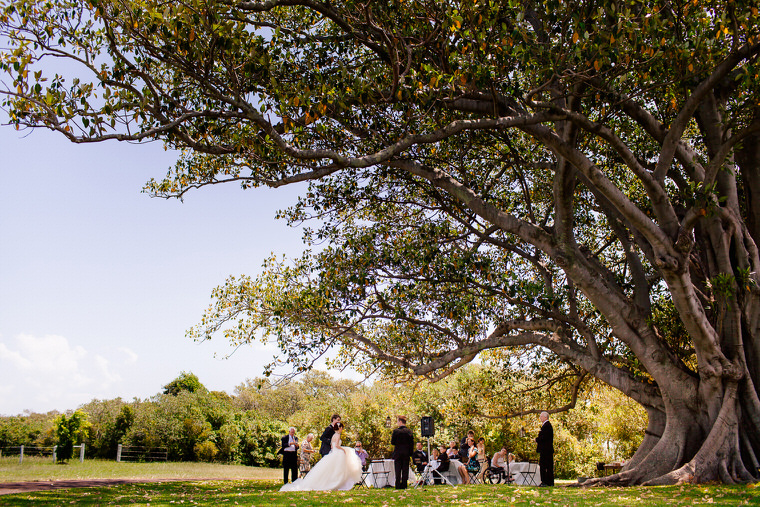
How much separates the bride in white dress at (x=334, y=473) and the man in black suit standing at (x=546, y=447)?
4.22 metres

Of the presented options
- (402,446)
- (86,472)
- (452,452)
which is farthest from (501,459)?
(86,472)

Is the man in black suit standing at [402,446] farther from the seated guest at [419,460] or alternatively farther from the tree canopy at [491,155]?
the seated guest at [419,460]

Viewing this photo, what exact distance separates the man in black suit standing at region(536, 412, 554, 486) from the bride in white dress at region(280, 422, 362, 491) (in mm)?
4216

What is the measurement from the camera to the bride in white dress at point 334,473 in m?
12.6

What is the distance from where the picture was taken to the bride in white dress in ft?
41.2

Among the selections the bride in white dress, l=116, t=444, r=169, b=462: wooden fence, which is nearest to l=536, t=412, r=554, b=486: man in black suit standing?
the bride in white dress

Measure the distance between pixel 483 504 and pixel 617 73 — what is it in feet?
22.5

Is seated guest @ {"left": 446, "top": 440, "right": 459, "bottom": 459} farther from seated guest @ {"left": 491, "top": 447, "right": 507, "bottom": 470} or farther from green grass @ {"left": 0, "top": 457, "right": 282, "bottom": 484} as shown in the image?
green grass @ {"left": 0, "top": 457, "right": 282, "bottom": 484}

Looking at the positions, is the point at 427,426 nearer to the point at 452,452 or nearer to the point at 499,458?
the point at 452,452

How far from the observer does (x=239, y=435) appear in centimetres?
3438

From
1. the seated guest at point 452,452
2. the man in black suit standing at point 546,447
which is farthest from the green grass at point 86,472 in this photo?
the man in black suit standing at point 546,447

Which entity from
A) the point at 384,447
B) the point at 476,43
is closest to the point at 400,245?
the point at 476,43

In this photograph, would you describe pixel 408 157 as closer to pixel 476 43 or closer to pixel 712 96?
pixel 476 43

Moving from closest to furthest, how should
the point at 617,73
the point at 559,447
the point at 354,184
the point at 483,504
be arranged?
the point at 483,504 < the point at 617,73 < the point at 354,184 < the point at 559,447
